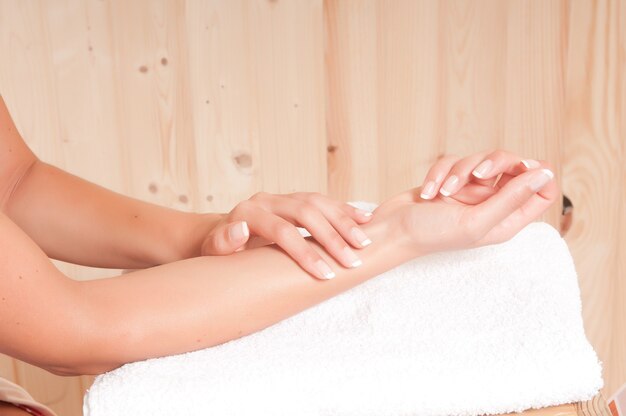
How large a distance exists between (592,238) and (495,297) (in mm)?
1163

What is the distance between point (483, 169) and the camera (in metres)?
0.99

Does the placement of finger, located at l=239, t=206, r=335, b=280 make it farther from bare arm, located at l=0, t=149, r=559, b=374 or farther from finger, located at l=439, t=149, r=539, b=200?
finger, located at l=439, t=149, r=539, b=200

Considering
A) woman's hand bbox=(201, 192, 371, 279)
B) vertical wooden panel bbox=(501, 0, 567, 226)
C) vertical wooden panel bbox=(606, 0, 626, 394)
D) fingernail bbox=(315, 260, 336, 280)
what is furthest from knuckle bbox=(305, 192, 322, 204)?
vertical wooden panel bbox=(606, 0, 626, 394)

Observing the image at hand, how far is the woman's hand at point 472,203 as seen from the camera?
0.96m

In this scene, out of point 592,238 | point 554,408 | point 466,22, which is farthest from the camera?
point 592,238

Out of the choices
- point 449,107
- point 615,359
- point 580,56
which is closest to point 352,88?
point 449,107

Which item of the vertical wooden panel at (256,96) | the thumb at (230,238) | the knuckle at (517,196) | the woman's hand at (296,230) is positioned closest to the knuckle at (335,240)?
the woman's hand at (296,230)

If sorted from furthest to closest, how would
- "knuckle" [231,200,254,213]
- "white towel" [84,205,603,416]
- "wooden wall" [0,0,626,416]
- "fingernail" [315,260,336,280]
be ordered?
"wooden wall" [0,0,626,416]
"knuckle" [231,200,254,213]
"fingernail" [315,260,336,280]
"white towel" [84,205,603,416]

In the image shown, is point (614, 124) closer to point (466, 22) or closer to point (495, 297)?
point (466, 22)

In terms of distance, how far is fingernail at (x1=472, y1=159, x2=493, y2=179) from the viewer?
99 centimetres

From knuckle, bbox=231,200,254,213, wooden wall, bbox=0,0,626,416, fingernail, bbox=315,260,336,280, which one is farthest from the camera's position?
wooden wall, bbox=0,0,626,416

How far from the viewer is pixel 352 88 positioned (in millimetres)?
1846

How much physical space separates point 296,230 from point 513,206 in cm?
26

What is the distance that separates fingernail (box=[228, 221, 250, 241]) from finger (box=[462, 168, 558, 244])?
26 cm
